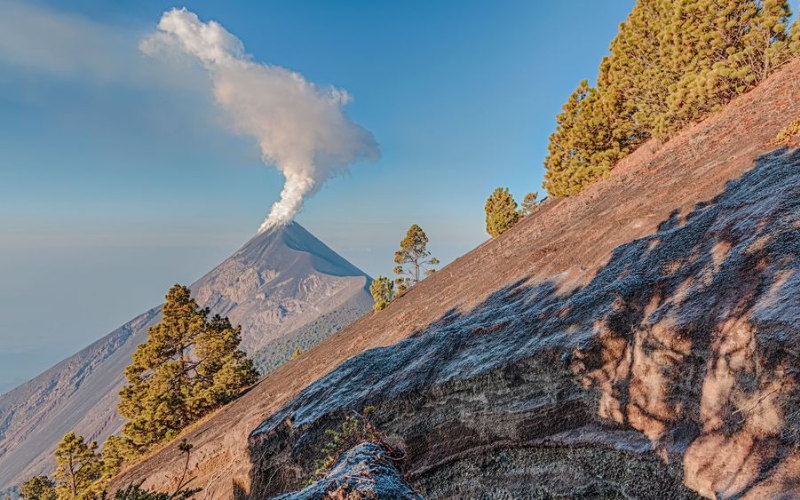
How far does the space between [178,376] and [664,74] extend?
2105 inches

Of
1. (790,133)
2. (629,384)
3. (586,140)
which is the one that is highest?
(586,140)

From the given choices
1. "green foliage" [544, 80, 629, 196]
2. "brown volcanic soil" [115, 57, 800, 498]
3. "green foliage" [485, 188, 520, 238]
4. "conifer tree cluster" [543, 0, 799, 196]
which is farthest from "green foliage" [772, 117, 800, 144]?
"green foliage" [485, 188, 520, 238]

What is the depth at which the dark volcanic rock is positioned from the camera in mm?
3533

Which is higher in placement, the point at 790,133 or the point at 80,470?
the point at 80,470

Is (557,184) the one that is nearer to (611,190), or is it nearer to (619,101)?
(619,101)

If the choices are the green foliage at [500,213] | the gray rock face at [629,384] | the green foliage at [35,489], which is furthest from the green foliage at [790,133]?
the green foliage at [35,489]

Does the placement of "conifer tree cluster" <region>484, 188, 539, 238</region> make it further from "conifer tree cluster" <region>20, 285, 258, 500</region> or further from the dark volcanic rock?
the dark volcanic rock

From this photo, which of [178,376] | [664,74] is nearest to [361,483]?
[664,74]

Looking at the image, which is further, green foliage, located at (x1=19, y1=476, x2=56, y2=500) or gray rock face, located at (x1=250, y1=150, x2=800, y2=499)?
green foliage, located at (x1=19, y1=476, x2=56, y2=500)

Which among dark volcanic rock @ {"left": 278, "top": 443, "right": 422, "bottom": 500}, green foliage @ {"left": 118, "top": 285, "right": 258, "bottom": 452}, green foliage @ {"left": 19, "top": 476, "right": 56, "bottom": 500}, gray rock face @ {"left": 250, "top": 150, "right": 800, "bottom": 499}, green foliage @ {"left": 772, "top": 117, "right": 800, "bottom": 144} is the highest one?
green foliage @ {"left": 118, "top": 285, "right": 258, "bottom": 452}

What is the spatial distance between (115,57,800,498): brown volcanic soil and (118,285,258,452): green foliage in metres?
9.25

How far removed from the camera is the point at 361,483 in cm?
376

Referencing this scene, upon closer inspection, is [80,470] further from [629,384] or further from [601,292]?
[629,384]

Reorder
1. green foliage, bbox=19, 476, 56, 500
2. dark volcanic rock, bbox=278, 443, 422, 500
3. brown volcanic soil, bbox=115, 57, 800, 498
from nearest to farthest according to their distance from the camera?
dark volcanic rock, bbox=278, 443, 422, 500 < brown volcanic soil, bbox=115, 57, 800, 498 < green foliage, bbox=19, 476, 56, 500
